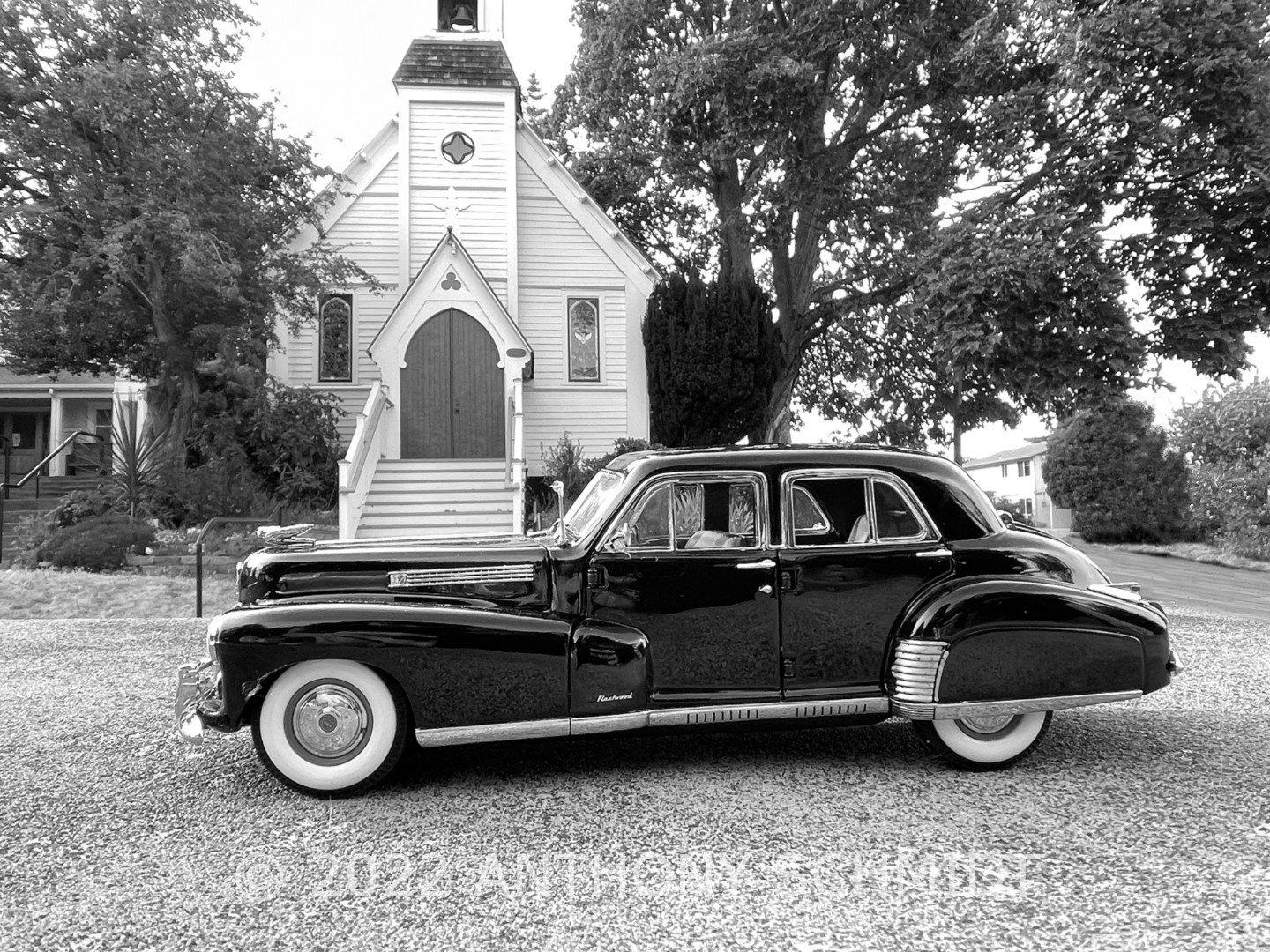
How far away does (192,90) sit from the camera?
50.1 ft

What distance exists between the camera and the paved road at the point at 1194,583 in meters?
12.3

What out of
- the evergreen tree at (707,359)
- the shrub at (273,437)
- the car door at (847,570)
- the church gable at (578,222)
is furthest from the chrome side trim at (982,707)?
the church gable at (578,222)

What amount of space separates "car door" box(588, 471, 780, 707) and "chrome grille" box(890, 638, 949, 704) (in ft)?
1.98

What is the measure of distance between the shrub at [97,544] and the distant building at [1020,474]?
36.2 metres

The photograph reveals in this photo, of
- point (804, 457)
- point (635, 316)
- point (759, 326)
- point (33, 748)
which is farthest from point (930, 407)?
point (33, 748)

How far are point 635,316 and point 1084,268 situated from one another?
8396 mm

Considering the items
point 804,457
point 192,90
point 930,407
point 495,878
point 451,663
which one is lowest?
point 495,878

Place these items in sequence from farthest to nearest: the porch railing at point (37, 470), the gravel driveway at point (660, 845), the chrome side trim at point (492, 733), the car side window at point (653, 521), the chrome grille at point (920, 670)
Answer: the porch railing at point (37, 470), the car side window at point (653, 521), the chrome grille at point (920, 670), the chrome side trim at point (492, 733), the gravel driveway at point (660, 845)

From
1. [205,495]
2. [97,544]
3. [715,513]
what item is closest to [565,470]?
[205,495]

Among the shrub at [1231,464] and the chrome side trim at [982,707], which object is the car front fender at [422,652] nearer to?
the chrome side trim at [982,707]

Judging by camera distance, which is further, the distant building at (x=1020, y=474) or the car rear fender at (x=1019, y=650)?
the distant building at (x=1020, y=474)

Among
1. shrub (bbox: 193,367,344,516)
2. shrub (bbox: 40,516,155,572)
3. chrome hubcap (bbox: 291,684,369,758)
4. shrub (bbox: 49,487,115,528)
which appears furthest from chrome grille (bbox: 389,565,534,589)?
shrub (bbox: 49,487,115,528)

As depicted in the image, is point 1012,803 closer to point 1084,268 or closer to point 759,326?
point 1084,268

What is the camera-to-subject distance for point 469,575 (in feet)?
14.6
